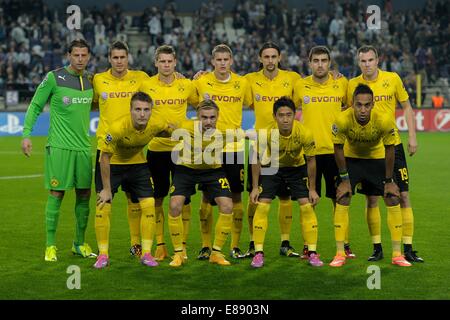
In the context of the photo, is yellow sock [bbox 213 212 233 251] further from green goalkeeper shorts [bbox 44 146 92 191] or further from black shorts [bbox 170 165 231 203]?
green goalkeeper shorts [bbox 44 146 92 191]

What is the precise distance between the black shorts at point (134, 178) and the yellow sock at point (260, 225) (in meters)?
1.13

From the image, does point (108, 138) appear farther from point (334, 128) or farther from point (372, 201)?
point (372, 201)

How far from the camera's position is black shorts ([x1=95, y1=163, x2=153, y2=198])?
29.0 feet

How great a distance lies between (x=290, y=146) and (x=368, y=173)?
90cm

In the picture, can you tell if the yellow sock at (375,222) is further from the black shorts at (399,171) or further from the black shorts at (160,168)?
the black shorts at (160,168)

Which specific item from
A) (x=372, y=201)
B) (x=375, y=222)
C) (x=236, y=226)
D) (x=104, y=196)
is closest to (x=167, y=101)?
(x=104, y=196)

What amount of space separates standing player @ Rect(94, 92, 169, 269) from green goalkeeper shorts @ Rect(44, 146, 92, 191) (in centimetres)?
46

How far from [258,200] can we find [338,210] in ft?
2.75

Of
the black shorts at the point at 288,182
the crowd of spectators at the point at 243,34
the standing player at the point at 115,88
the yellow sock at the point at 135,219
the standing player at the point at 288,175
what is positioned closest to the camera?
the standing player at the point at 288,175

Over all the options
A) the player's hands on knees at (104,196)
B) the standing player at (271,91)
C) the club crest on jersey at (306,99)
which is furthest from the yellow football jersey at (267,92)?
the player's hands on knees at (104,196)

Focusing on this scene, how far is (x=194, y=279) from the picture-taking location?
8.06m

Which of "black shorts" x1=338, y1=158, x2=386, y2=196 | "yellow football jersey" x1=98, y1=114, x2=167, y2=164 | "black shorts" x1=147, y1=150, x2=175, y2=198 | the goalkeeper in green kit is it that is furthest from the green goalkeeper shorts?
"black shorts" x1=338, y1=158, x2=386, y2=196

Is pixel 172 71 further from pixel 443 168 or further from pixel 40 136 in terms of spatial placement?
pixel 40 136

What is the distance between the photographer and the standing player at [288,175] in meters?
8.64
